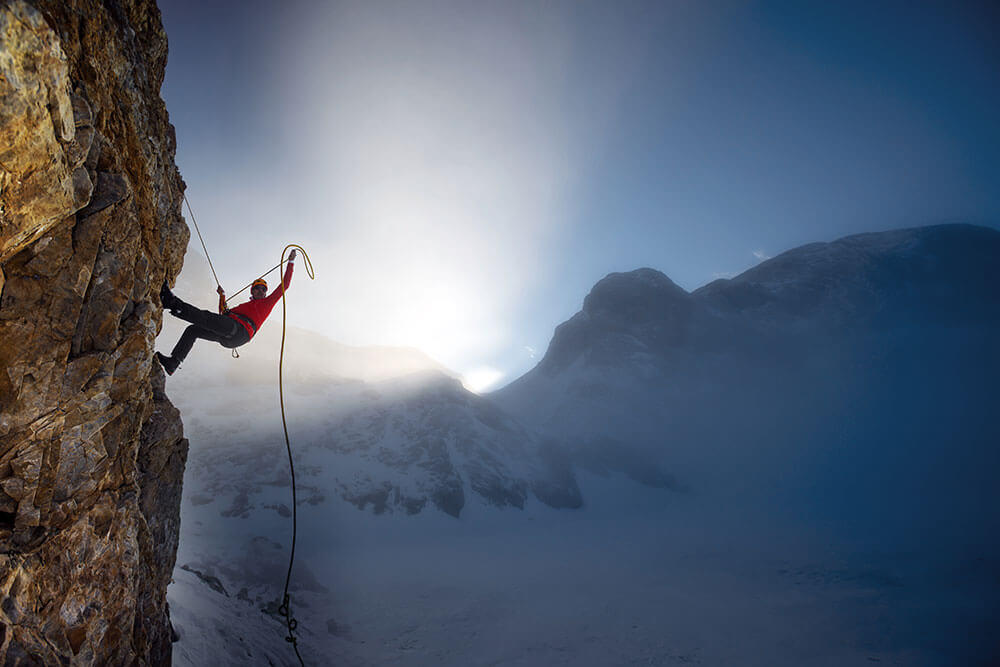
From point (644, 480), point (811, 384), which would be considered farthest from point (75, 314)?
point (811, 384)

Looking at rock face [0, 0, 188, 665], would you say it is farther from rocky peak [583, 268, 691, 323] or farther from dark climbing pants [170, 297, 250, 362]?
rocky peak [583, 268, 691, 323]

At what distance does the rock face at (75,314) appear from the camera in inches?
126

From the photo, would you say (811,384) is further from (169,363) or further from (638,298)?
(169,363)

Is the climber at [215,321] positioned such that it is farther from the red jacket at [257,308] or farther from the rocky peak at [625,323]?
the rocky peak at [625,323]

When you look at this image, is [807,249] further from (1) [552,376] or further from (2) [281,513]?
(2) [281,513]

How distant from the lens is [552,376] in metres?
104

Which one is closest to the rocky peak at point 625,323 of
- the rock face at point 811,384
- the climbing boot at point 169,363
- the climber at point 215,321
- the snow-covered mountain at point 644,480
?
the rock face at point 811,384

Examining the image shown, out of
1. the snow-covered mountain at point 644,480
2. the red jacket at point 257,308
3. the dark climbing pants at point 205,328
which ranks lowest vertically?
the snow-covered mountain at point 644,480

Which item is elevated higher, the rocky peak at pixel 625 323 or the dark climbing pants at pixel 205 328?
the rocky peak at pixel 625 323

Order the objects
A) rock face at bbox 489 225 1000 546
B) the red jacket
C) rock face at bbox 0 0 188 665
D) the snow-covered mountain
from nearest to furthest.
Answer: rock face at bbox 0 0 188 665 → the red jacket → the snow-covered mountain → rock face at bbox 489 225 1000 546

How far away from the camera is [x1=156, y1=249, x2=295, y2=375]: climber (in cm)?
702

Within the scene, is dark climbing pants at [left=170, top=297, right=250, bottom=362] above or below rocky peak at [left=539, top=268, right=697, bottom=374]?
below

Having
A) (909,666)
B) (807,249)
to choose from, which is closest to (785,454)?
(909,666)

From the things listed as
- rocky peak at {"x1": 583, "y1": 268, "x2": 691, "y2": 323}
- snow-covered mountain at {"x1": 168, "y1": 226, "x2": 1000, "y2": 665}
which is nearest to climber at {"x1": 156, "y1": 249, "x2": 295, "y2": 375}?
snow-covered mountain at {"x1": 168, "y1": 226, "x2": 1000, "y2": 665}
